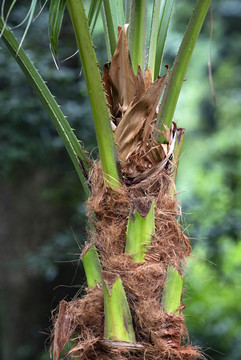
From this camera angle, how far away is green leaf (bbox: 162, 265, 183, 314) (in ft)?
4.00

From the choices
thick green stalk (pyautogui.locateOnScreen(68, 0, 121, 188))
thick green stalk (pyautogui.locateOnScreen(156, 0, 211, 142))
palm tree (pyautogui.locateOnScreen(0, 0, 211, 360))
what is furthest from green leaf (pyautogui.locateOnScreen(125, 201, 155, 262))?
thick green stalk (pyautogui.locateOnScreen(156, 0, 211, 142))

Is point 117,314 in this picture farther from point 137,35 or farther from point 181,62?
point 137,35

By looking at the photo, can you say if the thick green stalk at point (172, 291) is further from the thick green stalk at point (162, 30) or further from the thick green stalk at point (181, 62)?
the thick green stalk at point (162, 30)

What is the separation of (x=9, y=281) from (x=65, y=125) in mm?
3117

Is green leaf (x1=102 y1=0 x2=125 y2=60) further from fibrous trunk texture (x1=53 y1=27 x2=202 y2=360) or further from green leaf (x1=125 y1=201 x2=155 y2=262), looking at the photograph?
green leaf (x1=125 y1=201 x2=155 y2=262)

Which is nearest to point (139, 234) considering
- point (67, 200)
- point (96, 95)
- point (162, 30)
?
point (96, 95)

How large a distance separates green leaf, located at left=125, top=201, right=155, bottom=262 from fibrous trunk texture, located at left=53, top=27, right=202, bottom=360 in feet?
0.04

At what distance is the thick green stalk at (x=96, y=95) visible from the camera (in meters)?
1.06

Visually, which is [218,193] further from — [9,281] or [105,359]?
Answer: [105,359]

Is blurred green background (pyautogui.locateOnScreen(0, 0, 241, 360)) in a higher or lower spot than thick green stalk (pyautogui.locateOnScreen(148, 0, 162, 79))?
lower

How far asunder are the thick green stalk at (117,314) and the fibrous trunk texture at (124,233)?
0.02m

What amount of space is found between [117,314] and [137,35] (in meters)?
0.77

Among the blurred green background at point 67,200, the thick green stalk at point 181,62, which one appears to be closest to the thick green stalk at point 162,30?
the thick green stalk at point 181,62

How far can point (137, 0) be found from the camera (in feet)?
4.22
